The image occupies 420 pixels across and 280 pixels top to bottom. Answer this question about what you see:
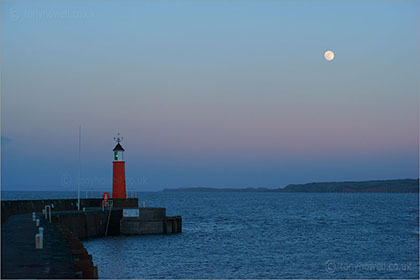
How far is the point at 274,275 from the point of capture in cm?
2784

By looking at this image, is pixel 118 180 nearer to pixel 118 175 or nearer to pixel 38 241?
pixel 118 175

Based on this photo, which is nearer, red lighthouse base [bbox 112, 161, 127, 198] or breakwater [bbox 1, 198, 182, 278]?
breakwater [bbox 1, 198, 182, 278]

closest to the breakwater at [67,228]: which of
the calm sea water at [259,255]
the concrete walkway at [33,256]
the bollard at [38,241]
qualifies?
the concrete walkway at [33,256]

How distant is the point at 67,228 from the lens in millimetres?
33875

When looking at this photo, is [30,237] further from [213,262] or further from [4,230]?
[213,262]

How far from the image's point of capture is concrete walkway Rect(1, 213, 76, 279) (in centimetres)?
1395

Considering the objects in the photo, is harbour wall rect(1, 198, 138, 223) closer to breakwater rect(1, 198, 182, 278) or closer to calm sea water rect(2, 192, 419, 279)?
breakwater rect(1, 198, 182, 278)

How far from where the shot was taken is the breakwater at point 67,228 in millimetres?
14828

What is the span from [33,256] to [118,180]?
3512 cm

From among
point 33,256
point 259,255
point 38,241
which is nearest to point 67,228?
point 259,255

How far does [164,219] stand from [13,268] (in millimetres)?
32553

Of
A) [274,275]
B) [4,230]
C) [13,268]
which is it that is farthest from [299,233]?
[13,268]

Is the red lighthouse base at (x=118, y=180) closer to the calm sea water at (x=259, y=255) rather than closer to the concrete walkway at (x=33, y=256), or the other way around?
the calm sea water at (x=259, y=255)

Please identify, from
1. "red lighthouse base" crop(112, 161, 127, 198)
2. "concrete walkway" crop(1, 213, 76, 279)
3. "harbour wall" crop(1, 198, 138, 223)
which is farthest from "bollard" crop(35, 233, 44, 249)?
"red lighthouse base" crop(112, 161, 127, 198)
